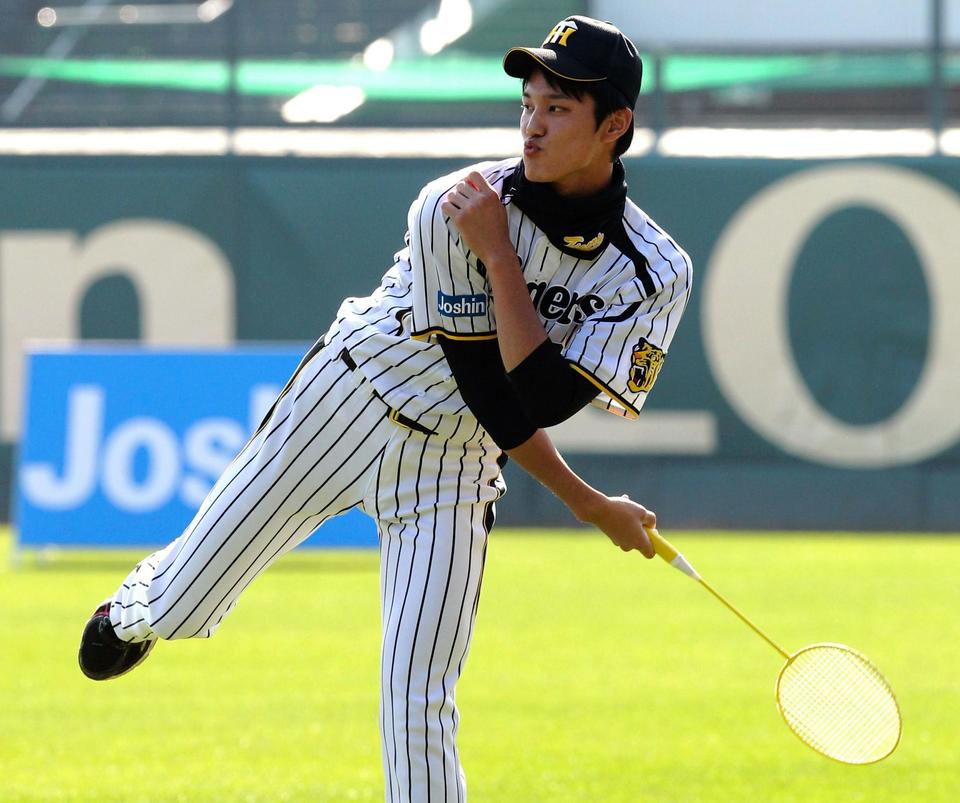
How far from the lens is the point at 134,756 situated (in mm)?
6000

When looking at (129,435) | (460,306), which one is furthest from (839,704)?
(129,435)

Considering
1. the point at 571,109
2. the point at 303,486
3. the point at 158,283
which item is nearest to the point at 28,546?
the point at 158,283

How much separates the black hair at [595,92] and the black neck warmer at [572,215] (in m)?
0.19

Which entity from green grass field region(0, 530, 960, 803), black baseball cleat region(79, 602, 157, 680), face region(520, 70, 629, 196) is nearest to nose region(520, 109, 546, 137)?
face region(520, 70, 629, 196)

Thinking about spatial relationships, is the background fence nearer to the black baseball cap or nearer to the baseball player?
the baseball player

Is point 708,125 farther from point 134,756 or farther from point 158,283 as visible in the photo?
point 134,756

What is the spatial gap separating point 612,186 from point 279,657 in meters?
4.48

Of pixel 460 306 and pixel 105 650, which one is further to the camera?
pixel 105 650

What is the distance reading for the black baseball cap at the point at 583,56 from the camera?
12.7ft

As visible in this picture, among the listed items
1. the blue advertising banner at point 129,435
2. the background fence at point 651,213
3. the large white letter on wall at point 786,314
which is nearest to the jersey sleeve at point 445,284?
the blue advertising banner at point 129,435

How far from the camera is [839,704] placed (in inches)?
181

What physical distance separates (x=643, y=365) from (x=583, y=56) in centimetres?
76

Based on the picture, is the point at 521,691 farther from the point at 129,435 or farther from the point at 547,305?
the point at 129,435

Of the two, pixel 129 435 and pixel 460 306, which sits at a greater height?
pixel 460 306
